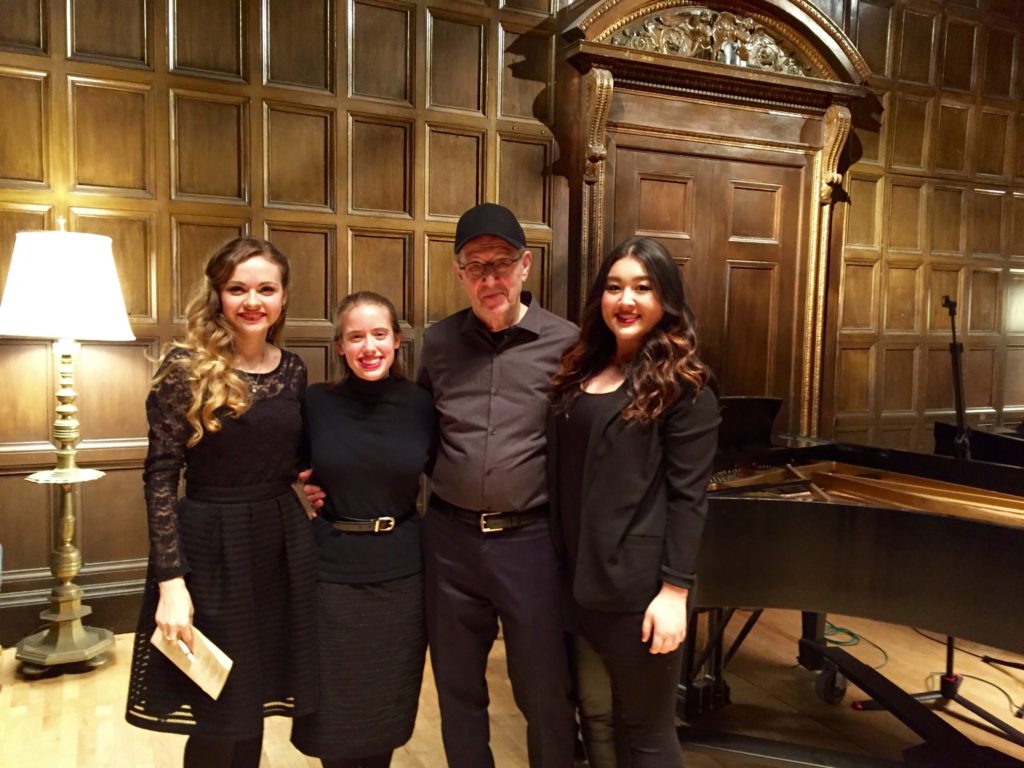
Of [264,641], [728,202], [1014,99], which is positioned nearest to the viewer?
[264,641]

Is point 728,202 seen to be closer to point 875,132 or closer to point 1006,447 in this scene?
point 875,132

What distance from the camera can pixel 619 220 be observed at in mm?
4148

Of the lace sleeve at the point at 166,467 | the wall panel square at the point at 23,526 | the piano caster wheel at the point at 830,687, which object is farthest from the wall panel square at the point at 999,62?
the wall panel square at the point at 23,526

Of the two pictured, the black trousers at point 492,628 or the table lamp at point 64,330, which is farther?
the table lamp at point 64,330

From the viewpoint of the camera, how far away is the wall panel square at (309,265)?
362cm

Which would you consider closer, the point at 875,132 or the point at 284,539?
the point at 284,539

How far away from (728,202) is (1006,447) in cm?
179

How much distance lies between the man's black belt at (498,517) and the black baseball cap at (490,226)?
0.60 m

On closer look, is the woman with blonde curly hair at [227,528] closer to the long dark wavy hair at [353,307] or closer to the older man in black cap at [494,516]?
the long dark wavy hair at [353,307]

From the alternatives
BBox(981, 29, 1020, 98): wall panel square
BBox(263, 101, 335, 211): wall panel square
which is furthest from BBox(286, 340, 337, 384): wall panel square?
BBox(981, 29, 1020, 98): wall panel square

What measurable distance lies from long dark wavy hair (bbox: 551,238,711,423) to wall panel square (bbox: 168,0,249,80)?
7.81 feet

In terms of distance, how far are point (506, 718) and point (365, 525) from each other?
127 centimetres

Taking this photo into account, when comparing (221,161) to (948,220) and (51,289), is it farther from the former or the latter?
(948,220)

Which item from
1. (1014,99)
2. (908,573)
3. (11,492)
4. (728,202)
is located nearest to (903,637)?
(908,573)
